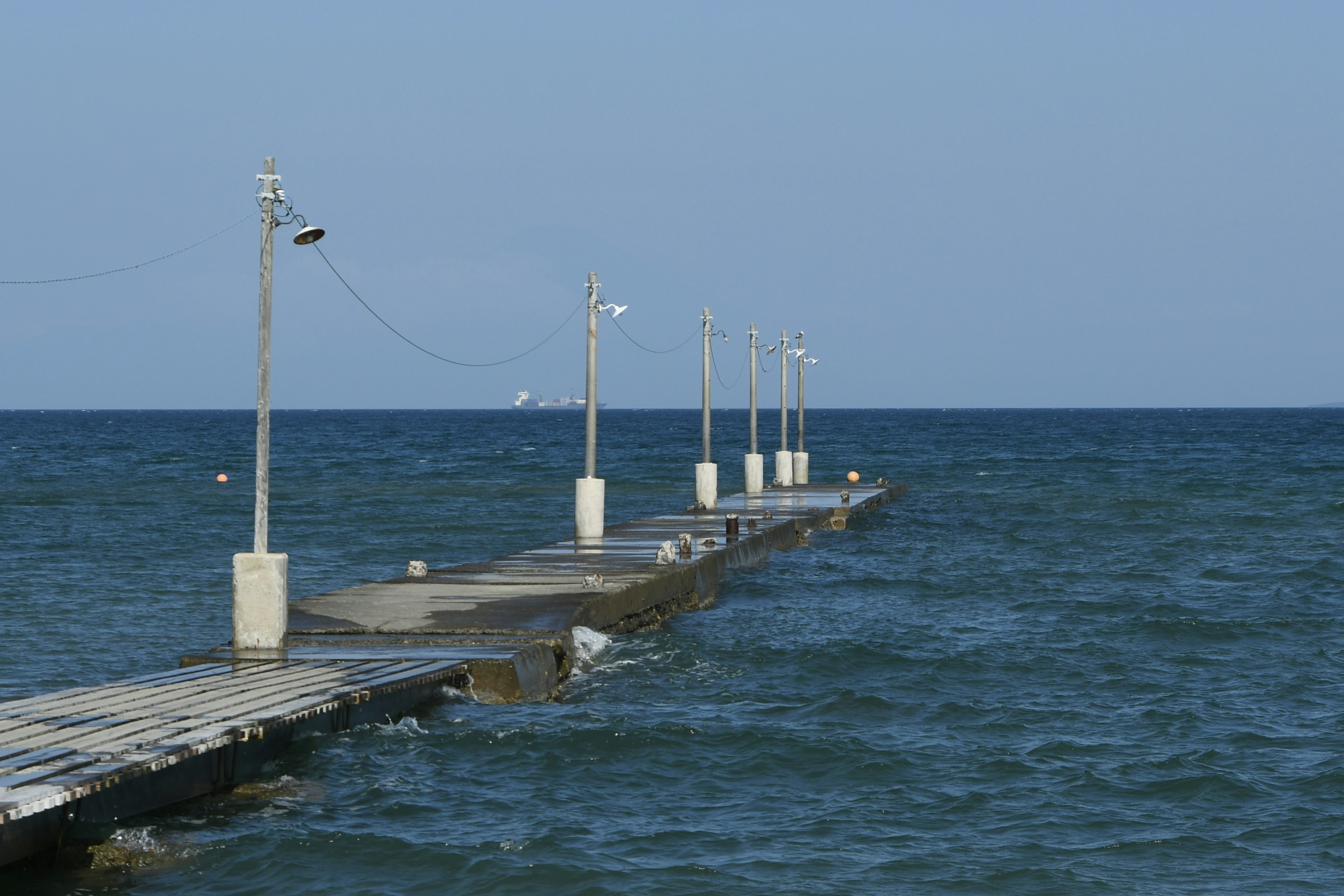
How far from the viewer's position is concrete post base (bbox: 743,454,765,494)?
140ft

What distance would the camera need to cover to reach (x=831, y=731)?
14.3 meters

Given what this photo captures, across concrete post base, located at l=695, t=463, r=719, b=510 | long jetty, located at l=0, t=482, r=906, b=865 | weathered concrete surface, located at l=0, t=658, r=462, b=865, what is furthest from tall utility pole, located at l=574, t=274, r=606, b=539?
weathered concrete surface, located at l=0, t=658, r=462, b=865

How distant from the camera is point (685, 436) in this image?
15088 centimetres

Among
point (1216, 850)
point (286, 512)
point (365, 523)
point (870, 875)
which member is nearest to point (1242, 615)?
point (1216, 850)

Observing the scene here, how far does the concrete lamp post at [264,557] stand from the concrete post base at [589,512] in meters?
12.6

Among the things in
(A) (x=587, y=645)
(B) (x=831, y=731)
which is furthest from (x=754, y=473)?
(B) (x=831, y=731)

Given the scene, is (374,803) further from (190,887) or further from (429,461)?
(429,461)

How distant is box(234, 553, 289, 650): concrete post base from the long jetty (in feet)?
0.63

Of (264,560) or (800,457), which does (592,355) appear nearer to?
(264,560)

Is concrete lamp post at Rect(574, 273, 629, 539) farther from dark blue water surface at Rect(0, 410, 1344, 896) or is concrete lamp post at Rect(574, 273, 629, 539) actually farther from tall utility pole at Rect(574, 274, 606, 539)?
dark blue water surface at Rect(0, 410, 1344, 896)

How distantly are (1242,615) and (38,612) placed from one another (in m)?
18.8

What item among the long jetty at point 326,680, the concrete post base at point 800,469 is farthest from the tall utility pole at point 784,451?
the long jetty at point 326,680

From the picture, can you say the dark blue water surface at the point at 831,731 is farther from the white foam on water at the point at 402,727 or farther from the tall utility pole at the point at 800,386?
the tall utility pole at the point at 800,386

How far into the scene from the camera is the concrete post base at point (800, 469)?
51.7 metres
